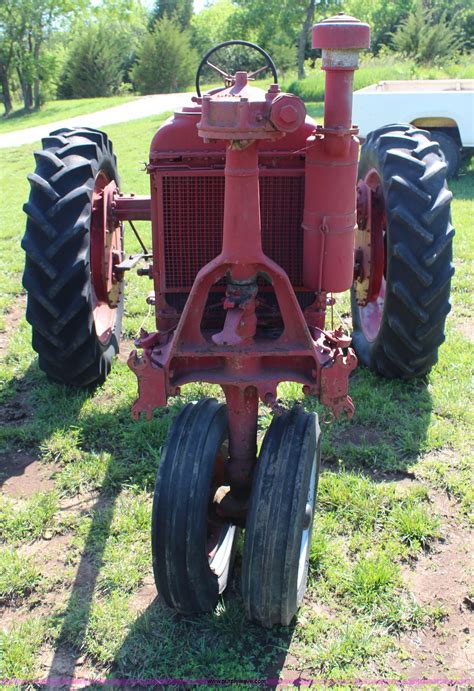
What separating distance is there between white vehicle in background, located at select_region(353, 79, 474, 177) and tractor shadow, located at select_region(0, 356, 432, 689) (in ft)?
18.4

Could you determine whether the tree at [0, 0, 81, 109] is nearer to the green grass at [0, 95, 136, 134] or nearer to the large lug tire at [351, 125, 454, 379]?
the green grass at [0, 95, 136, 134]

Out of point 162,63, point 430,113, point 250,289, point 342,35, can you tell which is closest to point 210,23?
point 162,63

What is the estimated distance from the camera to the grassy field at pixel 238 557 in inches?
102

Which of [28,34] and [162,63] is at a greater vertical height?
[28,34]

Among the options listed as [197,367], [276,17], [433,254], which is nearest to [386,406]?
[433,254]

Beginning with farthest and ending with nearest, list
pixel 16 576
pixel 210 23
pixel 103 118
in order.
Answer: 1. pixel 210 23
2. pixel 103 118
3. pixel 16 576

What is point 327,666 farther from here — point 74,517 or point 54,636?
point 74,517

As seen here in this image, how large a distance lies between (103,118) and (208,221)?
1939 cm

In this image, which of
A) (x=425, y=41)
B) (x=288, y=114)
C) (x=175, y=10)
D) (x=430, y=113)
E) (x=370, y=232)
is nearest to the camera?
(x=288, y=114)

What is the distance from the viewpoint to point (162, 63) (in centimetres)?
3538

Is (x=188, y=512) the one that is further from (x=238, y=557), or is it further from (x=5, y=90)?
(x=5, y=90)

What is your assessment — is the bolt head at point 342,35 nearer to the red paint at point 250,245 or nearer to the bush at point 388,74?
the red paint at point 250,245

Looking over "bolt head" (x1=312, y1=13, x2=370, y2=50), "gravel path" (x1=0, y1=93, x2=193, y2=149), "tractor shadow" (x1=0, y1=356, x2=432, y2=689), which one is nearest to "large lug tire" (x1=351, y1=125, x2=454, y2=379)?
"tractor shadow" (x1=0, y1=356, x2=432, y2=689)

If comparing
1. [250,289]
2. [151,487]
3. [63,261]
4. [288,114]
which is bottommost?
[151,487]
